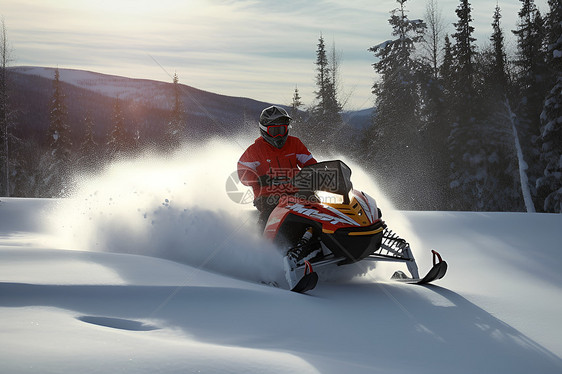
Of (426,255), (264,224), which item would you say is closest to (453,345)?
(264,224)

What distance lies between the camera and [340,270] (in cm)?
605

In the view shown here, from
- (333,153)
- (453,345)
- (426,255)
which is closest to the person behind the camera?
(453,345)

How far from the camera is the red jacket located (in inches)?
276

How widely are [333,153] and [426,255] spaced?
3212 centimetres

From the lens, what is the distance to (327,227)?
17.0 ft

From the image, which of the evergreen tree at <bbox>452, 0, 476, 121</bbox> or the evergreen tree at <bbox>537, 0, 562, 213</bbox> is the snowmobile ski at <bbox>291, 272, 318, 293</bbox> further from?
the evergreen tree at <bbox>452, 0, 476, 121</bbox>

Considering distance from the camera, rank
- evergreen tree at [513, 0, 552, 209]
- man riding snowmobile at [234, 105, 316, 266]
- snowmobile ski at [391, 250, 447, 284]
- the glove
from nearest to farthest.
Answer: snowmobile ski at [391, 250, 447, 284]
the glove
man riding snowmobile at [234, 105, 316, 266]
evergreen tree at [513, 0, 552, 209]

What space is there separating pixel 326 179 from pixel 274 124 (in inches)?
62.9

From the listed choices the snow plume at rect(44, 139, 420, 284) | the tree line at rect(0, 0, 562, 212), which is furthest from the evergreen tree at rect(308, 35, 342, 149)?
the snow plume at rect(44, 139, 420, 284)

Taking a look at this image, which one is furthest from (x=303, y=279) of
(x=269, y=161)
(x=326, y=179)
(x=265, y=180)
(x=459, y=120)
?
(x=459, y=120)

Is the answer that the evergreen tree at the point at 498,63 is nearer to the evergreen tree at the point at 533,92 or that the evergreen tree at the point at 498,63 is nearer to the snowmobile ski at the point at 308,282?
the evergreen tree at the point at 533,92

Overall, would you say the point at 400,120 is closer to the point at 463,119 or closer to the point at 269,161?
the point at 463,119

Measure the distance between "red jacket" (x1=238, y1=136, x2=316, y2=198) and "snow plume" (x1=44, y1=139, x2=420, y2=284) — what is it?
1.79ft

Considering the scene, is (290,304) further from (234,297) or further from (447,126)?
(447,126)
